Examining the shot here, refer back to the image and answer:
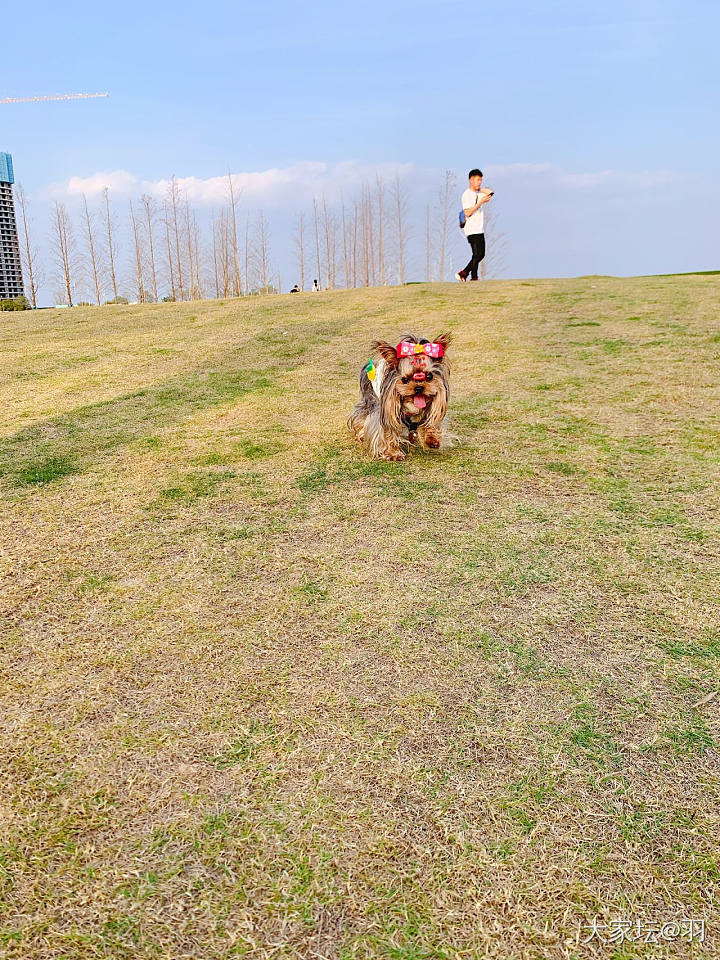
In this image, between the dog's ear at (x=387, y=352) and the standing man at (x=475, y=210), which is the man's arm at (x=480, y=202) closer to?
the standing man at (x=475, y=210)

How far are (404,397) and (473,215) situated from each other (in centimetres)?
807

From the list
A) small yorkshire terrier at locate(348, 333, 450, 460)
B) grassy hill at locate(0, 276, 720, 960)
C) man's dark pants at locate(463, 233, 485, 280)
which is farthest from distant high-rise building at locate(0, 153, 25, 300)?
grassy hill at locate(0, 276, 720, 960)

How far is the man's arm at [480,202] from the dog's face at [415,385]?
7570 millimetres

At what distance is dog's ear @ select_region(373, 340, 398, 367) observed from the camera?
12.6ft

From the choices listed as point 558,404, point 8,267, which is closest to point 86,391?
point 558,404

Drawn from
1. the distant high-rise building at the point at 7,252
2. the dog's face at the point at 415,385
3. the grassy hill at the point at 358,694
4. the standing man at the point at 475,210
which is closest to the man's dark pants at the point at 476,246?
the standing man at the point at 475,210

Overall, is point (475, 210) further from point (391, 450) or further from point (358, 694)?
point (358, 694)

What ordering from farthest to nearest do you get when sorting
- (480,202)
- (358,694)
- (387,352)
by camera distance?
(480,202)
(387,352)
(358,694)

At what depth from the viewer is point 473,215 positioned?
10.8 m

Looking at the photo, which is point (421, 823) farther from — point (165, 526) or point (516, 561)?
point (165, 526)

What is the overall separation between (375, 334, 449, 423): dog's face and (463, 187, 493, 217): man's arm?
24.8ft

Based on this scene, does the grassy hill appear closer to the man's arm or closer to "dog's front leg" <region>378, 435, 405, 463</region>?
"dog's front leg" <region>378, 435, 405, 463</region>

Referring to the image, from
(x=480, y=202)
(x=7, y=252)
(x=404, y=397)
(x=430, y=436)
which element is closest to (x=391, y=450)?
(x=430, y=436)

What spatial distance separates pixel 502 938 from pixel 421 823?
307mm
